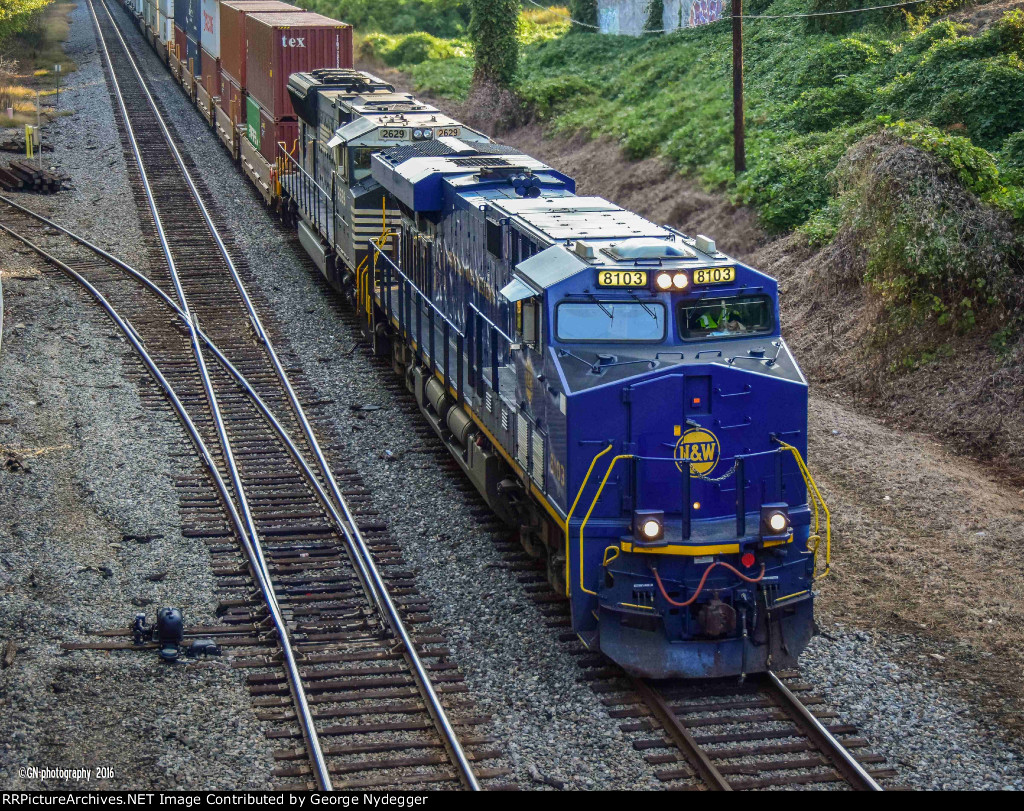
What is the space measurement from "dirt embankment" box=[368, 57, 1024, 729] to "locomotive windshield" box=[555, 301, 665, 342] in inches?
139

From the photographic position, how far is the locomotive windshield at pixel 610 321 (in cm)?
1099

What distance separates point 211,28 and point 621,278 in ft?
107

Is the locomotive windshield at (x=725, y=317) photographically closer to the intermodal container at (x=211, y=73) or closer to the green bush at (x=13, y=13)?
the intermodal container at (x=211, y=73)

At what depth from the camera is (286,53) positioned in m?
28.8

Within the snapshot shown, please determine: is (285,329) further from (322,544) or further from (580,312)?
(580,312)

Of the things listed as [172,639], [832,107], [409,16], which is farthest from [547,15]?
[172,639]

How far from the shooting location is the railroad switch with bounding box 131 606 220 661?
11.2m

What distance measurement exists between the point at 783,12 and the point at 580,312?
Answer: 2953cm

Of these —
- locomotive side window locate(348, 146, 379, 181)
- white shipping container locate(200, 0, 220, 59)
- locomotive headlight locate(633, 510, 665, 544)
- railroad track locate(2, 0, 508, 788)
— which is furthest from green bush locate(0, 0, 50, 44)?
locomotive headlight locate(633, 510, 665, 544)

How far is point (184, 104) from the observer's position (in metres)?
46.5

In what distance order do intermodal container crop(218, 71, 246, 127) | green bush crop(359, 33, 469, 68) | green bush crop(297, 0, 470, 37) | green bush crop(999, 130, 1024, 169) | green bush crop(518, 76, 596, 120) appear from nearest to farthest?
1. green bush crop(999, 130, 1024, 169)
2. intermodal container crop(218, 71, 246, 127)
3. green bush crop(518, 76, 596, 120)
4. green bush crop(359, 33, 469, 68)
5. green bush crop(297, 0, 470, 37)

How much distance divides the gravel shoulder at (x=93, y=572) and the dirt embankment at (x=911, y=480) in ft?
20.4

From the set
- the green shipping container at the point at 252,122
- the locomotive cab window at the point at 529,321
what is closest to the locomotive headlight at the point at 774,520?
the locomotive cab window at the point at 529,321

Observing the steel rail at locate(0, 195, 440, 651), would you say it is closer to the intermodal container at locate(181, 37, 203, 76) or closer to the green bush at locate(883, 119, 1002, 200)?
the green bush at locate(883, 119, 1002, 200)
